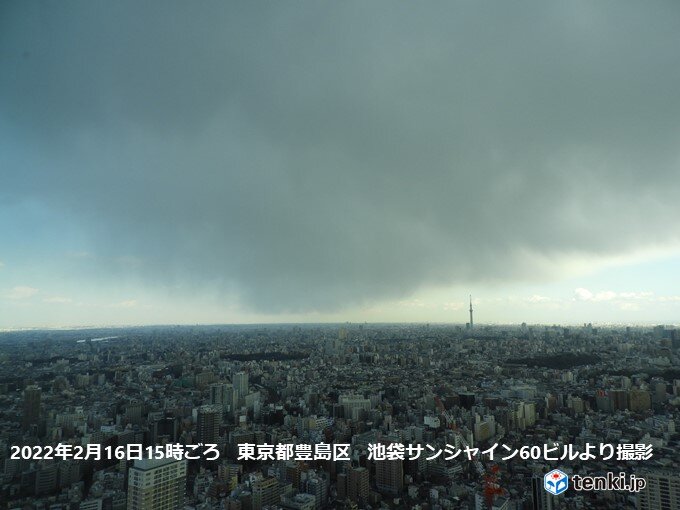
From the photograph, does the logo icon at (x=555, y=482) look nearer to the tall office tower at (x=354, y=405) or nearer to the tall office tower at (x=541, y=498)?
the tall office tower at (x=541, y=498)

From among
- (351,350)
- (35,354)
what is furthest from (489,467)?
(351,350)

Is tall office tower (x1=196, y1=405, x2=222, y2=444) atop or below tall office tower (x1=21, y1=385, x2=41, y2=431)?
below

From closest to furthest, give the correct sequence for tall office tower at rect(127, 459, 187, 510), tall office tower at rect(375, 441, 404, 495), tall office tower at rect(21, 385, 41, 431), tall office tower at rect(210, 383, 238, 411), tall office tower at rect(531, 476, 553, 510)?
tall office tower at rect(127, 459, 187, 510), tall office tower at rect(531, 476, 553, 510), tall office tower at rect(375, 441, 404, 495), tall office tower at rect(21, 385, 41, 431), tall office tower at rect(210, 383, 238, 411)

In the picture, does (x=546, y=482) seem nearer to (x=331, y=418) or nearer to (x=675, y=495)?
(x=675, y=495)

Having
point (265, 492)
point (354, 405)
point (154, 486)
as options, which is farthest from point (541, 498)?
point (354, 405)

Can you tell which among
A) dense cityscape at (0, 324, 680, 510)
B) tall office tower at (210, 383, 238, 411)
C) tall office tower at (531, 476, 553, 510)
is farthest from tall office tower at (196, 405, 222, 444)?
tall office tower at (531, 476, 553, 510)

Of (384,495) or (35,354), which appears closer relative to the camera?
(384,495)

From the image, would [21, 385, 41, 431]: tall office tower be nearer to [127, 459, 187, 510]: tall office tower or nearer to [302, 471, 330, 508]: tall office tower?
[127, 459, 187, 510]: tall office tower

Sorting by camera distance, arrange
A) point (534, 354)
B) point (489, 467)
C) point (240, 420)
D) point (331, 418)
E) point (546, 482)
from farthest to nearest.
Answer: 1. point (534, 354)
2. point (331, 418)
3. point (240, 420)
4. point (489, 467)
5. point (546, 482)
